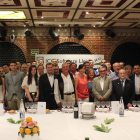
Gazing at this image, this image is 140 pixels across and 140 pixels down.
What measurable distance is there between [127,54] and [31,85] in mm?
5053

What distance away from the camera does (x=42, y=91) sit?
4594 millimetres

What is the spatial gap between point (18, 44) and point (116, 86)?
4862 millimetres

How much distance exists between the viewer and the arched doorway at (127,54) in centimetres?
844

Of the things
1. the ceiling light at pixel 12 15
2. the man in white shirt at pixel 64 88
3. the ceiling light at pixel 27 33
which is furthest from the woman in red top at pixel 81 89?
the ceiling light at pixel 27 33

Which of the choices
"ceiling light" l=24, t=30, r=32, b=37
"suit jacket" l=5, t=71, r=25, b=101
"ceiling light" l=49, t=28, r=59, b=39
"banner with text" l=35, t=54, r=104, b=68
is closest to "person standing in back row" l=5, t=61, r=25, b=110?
"suit jacket" l=5, t=71, r=25, b=101

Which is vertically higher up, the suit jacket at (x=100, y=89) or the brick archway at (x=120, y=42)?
the brick archway at (x=120, y=42)

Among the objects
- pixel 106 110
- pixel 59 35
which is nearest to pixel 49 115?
pixel 106 110

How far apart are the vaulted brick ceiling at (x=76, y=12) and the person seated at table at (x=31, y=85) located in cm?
185

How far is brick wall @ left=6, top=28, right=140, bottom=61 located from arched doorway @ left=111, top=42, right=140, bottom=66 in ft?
0.48

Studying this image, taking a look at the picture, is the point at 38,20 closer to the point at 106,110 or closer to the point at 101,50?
the point at 101,50

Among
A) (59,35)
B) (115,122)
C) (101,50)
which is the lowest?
(115,122)

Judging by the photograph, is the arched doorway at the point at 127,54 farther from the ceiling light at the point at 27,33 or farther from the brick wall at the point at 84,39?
the ceiling light at the point at 27,33

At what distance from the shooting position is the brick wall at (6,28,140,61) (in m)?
8.15

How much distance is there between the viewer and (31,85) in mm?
4625
